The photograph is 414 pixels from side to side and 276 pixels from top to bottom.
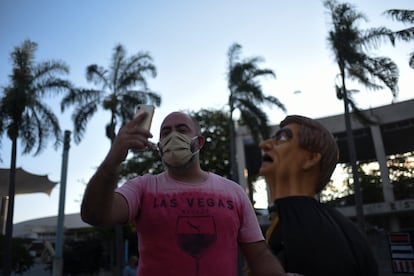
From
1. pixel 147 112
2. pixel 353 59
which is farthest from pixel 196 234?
pixel 353 59

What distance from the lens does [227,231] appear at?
1896 millimetres

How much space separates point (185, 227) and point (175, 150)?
1.26 feet

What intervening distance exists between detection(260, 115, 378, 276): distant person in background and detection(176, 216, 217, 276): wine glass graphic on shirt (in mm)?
298

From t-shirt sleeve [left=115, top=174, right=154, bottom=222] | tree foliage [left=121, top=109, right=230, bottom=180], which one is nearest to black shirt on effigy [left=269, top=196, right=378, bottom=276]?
t-shirt sleeve [left=115, top=174, right=154, bottom=222]

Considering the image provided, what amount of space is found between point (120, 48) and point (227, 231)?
50.3 ft

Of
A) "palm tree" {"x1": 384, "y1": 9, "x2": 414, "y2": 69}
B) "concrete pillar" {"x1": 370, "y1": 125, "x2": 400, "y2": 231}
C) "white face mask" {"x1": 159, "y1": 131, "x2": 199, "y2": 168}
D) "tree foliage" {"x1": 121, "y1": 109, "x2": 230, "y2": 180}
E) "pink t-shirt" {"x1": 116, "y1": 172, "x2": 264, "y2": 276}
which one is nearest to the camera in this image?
"pink t-shirt" {"x1": 116, "y1": 172, "x2": 264, "y2": 276}

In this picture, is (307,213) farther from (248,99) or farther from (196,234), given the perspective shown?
(248,99)

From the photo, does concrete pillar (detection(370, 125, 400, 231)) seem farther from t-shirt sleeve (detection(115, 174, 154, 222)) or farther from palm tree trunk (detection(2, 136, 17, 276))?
t-shirt sleeve (detection(115, 174, 154, 222))

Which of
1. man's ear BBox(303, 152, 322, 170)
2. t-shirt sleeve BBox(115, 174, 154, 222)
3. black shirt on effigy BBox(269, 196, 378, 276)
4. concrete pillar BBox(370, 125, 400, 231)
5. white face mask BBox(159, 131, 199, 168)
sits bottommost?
black shirt on effigy BBox(269, 196, 378, 276)

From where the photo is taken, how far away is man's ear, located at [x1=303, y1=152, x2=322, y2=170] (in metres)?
1.95

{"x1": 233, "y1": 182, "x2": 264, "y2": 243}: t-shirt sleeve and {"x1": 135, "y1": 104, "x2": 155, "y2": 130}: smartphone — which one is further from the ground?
{"x1": 135, "y1": 104, "x2": 155, "y2": 130}: smartphone

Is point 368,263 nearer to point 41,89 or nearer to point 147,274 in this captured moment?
point 147,274

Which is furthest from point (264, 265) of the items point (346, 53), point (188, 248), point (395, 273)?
point (346, 53)

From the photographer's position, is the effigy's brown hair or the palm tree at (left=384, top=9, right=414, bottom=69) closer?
the effigy's brown hair
